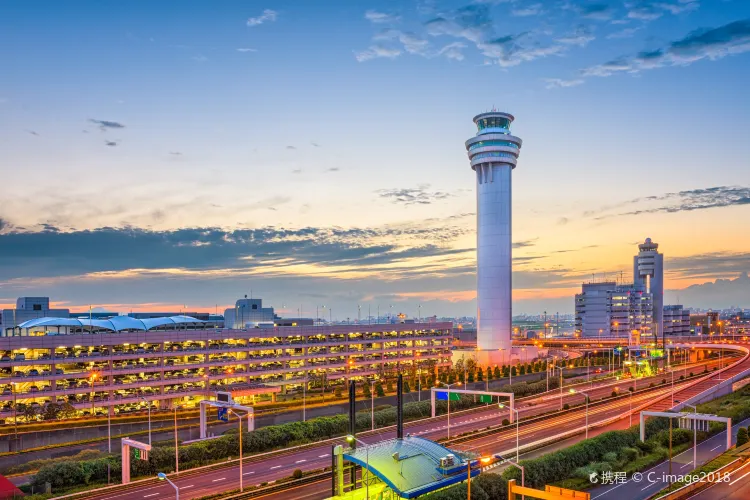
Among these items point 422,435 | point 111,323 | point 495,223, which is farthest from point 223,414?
point 495,223

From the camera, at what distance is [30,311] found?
486ft

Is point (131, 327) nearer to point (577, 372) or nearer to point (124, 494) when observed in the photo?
point (124, 494)

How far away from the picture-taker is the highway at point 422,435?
54.3m

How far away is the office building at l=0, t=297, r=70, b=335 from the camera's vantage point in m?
147

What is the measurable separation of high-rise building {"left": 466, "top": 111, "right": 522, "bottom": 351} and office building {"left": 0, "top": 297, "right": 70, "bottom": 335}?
10449 cm

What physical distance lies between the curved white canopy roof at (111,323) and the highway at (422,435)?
53.7 metres

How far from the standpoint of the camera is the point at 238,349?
384 ft

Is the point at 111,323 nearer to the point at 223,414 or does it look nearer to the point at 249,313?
the point at 223,414

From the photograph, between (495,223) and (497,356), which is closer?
(497,356)

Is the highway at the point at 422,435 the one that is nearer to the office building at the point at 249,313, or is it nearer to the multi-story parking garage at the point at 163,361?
the multi-story parking garage at the point at 163,361

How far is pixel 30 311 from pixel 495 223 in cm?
11703

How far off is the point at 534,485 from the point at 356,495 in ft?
56.6

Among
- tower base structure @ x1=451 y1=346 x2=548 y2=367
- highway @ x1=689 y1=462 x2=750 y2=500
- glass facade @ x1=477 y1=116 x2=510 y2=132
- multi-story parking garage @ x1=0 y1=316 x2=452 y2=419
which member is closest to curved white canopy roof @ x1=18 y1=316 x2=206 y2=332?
multi-story parking garage @ x1=0 y1=316 x2=452 y2=419

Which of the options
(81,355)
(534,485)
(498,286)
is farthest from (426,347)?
(534,485)
